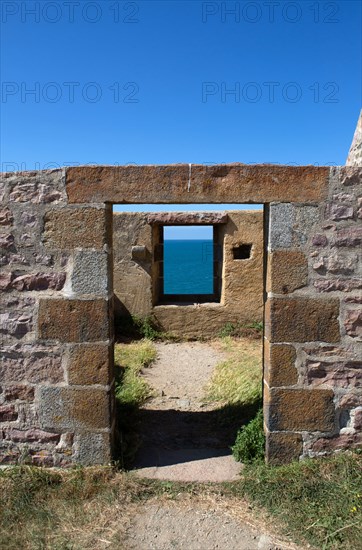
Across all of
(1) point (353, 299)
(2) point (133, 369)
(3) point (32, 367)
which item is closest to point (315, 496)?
(1) point (353, 299)

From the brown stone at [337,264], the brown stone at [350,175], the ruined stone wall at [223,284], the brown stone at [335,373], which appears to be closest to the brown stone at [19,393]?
the brown stone at [335,373]

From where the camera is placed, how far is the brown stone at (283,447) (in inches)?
127

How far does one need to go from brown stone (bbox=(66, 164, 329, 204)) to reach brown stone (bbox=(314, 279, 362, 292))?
1.92 ft

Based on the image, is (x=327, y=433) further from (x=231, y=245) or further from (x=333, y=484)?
(x=231, y=245)

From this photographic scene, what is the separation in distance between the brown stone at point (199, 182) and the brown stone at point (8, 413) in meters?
1.67

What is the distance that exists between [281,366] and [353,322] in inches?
23.6

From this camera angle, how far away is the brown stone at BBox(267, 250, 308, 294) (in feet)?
10.3

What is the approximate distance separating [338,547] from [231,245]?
544 centimetres

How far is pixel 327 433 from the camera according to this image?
322 cm

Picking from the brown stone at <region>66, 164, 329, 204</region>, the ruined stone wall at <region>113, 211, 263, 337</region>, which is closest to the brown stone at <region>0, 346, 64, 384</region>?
the brown stone at <region>66, 164, 329, 204</region>

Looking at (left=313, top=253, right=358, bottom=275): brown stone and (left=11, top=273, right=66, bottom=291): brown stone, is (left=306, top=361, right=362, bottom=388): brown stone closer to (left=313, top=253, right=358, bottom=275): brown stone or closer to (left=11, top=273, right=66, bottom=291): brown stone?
(left=313, top=253, right=358, bottom=275): brown stone

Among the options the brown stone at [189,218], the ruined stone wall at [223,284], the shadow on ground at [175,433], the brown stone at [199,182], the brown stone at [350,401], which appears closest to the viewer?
the brown stone at [199,182]

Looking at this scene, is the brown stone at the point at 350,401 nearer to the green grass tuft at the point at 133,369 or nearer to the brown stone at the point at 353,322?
the brown stone at the point at 353,322

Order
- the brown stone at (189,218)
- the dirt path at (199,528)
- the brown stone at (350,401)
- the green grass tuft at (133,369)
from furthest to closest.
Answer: the brown stone at (189,218) < the green grass tuft at (133,369) < the brown stone at (350,401) < the dirt path at (199,528)
